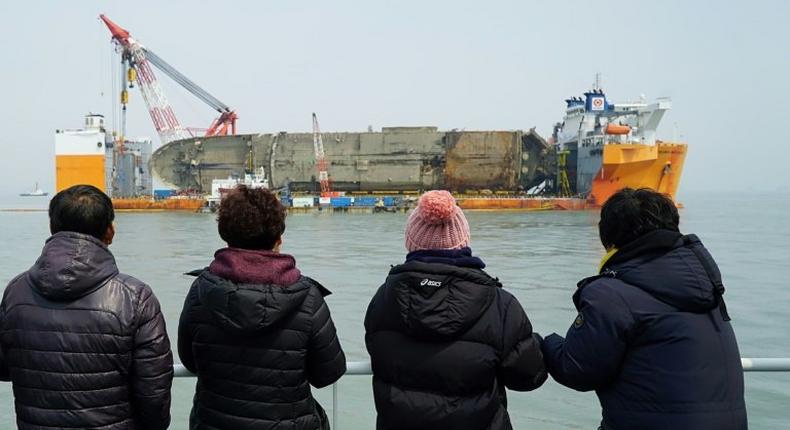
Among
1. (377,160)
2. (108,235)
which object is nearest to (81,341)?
(108,235)

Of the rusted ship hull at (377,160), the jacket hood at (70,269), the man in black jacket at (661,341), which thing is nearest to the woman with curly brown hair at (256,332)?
the jacket hood at (70,269)

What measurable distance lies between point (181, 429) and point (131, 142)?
2311 inches

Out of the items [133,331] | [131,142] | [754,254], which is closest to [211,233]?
[754,254]

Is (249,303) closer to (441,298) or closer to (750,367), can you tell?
(441,298)

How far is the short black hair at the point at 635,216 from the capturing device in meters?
2.02

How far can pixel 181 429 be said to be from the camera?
573 cm

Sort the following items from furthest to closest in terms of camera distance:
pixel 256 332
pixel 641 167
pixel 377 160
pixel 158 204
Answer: pixel 377 160, pixel 158 204, pixel 641 167, pixel 256 332

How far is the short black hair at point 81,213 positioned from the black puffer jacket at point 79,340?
73mm

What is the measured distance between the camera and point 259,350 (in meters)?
2.02

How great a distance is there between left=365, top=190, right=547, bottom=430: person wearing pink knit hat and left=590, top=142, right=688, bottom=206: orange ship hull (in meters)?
42.8

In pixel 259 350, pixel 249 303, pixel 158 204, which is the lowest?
pixel 158 204

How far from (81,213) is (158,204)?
52.3 meters

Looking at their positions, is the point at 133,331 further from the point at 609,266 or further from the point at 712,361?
the point at 712,361

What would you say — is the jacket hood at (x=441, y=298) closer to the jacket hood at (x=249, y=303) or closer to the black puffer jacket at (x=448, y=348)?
the black puffer jacket at (x=448, y=348)
